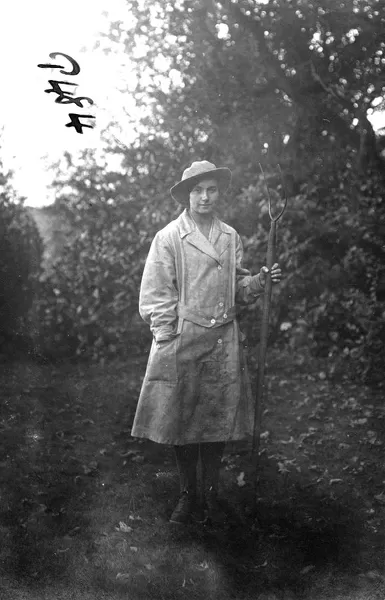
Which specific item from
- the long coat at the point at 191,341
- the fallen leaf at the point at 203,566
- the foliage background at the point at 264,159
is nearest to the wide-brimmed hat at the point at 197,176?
the long coat at the point at 191,341

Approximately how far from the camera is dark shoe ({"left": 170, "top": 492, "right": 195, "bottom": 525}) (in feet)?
16.6

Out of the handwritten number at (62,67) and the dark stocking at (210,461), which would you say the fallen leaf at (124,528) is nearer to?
the dark stocking at (210,461)

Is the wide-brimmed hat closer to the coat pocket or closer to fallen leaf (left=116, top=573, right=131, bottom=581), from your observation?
the coat pocket

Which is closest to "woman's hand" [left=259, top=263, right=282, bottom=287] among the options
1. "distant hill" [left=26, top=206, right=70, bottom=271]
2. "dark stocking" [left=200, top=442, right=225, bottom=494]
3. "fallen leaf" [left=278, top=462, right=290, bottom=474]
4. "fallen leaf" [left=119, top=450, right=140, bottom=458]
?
"dark stocking" [left=200, top=442, right=225, bottom=494]

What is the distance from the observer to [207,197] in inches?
198

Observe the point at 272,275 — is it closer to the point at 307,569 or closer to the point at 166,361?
the point at 166,361

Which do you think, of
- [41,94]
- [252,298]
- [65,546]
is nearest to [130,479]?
[65,546]

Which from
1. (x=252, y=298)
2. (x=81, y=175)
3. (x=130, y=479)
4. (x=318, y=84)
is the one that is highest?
(x=318, y=84)

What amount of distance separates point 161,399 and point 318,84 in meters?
4.94

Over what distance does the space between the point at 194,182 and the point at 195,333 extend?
1.06m

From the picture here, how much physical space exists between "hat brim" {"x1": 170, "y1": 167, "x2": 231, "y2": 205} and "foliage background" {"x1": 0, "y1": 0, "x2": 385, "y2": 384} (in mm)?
3592

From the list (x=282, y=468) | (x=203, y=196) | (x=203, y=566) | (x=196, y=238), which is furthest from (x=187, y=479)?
(x=203, y=196)

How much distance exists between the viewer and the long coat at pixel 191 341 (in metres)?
4.96

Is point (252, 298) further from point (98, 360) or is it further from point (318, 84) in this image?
point (98, 360)
